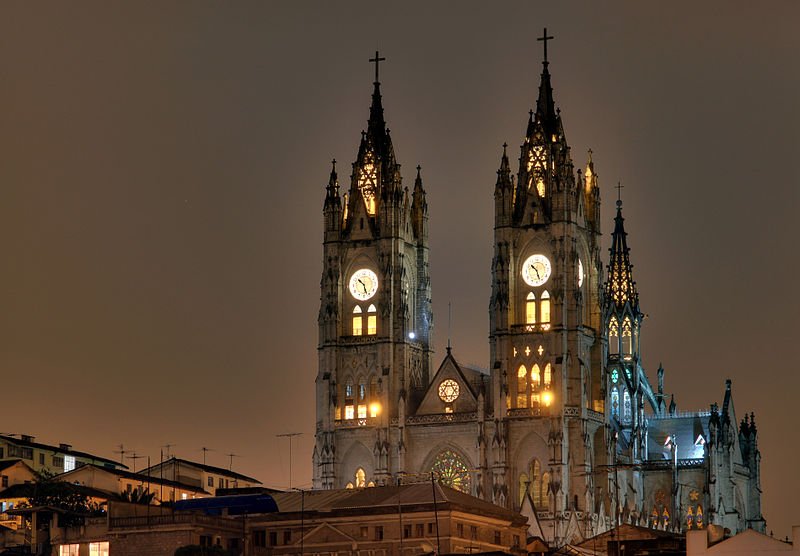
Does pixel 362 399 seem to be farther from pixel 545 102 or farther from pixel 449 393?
pixel 545 102

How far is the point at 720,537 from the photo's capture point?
116 m

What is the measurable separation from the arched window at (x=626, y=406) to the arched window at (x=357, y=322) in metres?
27.1

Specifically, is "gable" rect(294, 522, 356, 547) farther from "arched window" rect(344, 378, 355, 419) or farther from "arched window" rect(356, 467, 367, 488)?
"arched window" rect(344, 378, 355, 419)

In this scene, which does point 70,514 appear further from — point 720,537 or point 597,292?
point 597,292

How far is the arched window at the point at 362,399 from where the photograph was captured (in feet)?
592

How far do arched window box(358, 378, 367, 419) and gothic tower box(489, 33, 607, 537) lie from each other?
11.8 metres

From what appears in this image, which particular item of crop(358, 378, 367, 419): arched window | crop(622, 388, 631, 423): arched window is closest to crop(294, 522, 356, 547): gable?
crop(358, 378, 367, 419): arched window

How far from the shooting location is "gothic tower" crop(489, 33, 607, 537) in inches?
6772

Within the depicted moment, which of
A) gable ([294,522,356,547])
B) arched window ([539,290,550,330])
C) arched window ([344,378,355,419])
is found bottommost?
gable ([294,522,356,547])

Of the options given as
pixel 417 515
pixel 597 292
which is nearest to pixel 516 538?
pixel 417 515

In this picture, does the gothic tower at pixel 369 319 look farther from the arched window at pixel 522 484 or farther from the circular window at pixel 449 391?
the arched window at pixel 522 484

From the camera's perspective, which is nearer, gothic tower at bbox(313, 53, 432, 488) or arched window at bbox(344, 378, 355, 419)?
gothic tower at bbox(313, 53, 432, 488)

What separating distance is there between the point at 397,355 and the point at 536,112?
80.2 feet

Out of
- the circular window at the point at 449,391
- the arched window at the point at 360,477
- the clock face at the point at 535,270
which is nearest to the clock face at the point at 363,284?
the circular window at the point at 449,391
